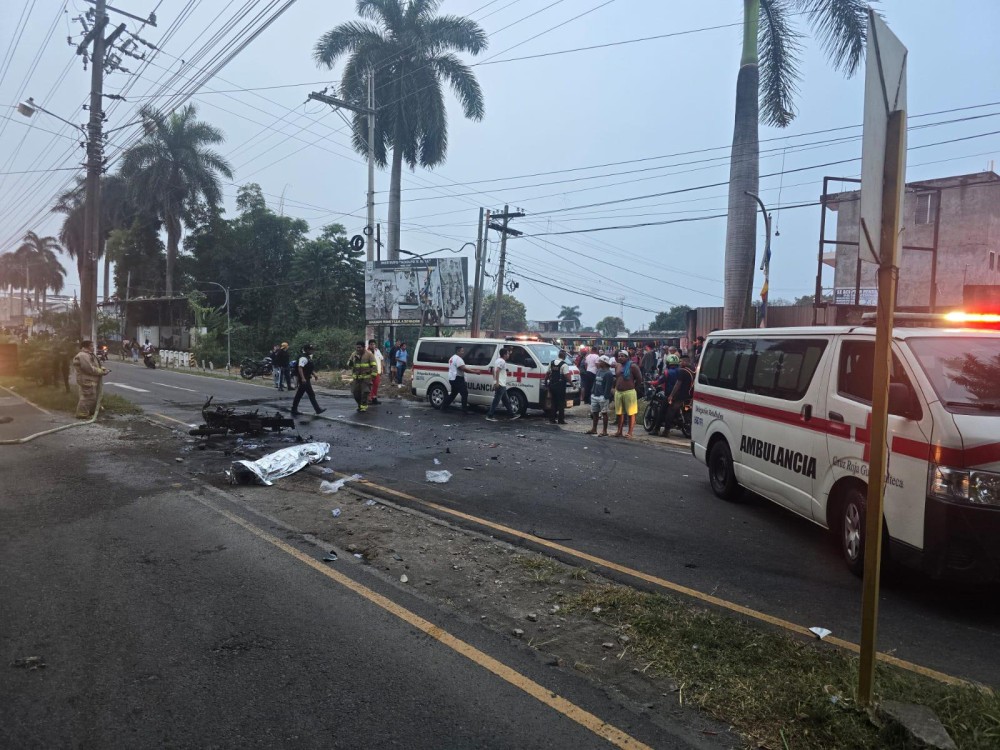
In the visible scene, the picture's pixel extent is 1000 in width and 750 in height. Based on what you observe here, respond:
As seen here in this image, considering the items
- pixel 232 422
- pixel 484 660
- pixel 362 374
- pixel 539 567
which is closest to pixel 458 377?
pixel 362 374

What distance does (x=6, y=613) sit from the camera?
172 inches

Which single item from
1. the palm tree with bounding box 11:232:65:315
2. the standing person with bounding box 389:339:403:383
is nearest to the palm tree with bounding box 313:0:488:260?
the standing person with bounding box 389:339:403:383

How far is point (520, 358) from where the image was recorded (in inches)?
643

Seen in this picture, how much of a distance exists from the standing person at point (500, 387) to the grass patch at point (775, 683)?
11.6 metres

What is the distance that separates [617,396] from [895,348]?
28.4ft

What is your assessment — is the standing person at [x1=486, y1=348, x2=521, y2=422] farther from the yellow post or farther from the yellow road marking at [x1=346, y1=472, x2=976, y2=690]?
the yellow post

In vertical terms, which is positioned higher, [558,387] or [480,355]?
[480,355]

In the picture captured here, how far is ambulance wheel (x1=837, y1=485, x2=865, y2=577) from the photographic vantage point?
5176 mm

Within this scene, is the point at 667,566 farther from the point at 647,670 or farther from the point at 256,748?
the point at 256,748

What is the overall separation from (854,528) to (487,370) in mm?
12214

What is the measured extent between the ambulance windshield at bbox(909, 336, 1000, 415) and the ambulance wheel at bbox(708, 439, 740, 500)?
311cm

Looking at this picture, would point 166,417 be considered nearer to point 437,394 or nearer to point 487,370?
point 437,394

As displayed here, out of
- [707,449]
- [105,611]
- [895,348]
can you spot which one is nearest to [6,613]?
[105,611]

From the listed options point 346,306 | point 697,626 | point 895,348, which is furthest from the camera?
point 346,306
